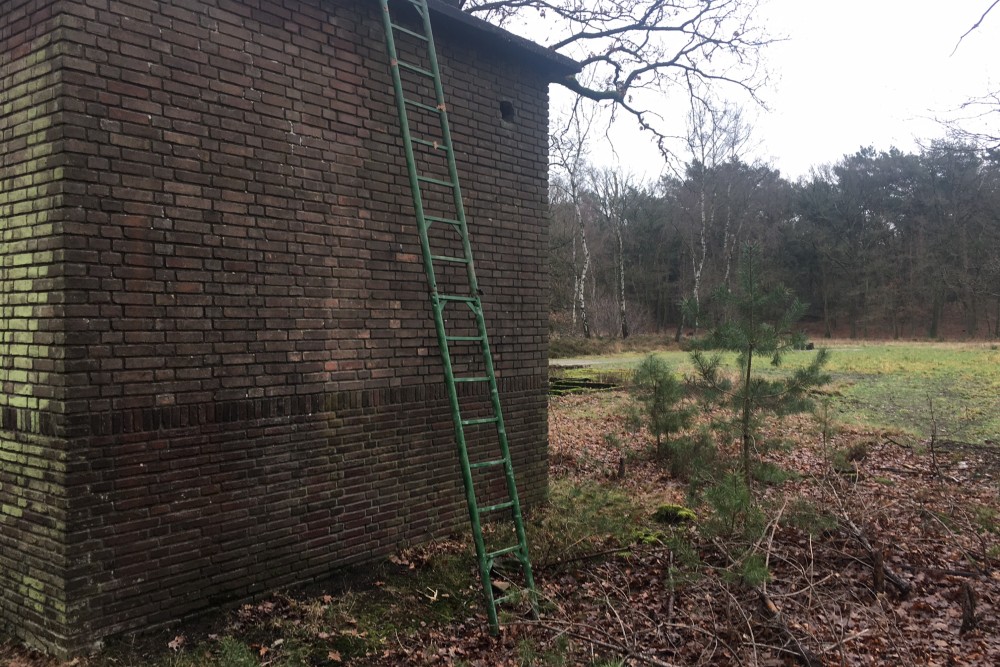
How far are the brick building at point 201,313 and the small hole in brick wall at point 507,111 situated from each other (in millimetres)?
796

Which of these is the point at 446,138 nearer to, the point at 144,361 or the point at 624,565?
the point at 144,361

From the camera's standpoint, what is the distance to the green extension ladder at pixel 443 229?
16.6ft

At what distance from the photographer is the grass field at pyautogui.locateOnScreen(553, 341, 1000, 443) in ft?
41.3

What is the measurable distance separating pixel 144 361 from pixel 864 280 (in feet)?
155

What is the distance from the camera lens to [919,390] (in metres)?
17.2

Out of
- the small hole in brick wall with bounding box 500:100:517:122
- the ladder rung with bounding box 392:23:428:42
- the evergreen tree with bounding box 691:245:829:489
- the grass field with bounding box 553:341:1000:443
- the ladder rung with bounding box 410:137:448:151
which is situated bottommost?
the grass field with bounding box 553:341:1000:443

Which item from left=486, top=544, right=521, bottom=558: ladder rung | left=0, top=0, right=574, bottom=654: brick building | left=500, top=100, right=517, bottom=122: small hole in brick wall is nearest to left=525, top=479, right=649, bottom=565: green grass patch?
left=486, top=544, right=521, bottom=558: ladder rung

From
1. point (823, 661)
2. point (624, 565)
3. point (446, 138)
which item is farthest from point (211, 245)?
point (823, 661)

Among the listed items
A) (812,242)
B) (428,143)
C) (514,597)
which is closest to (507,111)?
(428,143)

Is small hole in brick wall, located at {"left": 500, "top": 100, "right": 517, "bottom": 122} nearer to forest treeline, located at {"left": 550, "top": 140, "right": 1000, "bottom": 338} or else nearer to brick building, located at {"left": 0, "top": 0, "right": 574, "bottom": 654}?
brick building, located at {"left": 0, "top": 0, "right": 574, "bottom": 654}

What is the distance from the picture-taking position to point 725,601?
4.77 meters

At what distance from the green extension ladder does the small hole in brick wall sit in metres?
0.90

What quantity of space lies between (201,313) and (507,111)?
3.75 meters

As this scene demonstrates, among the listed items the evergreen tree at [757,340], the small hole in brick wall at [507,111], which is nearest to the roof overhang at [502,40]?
the small hole in brick wall at [507,111]
